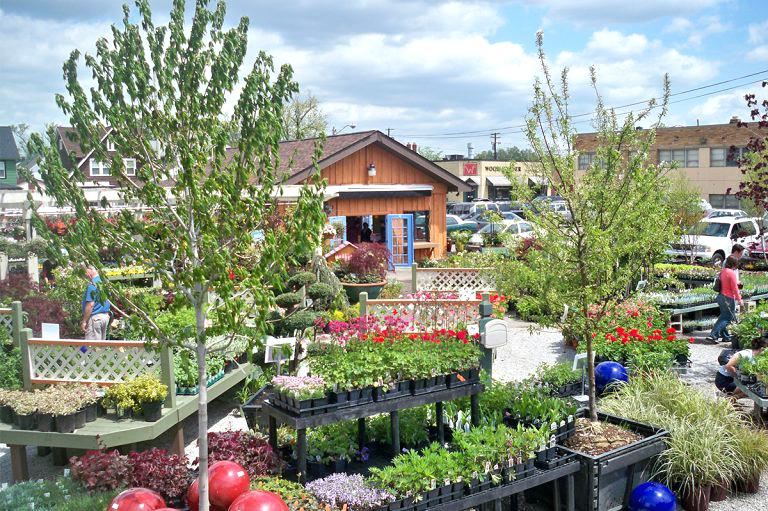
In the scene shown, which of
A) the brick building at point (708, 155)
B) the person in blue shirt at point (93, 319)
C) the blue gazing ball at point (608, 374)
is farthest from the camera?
the brick building at point (708, 155)

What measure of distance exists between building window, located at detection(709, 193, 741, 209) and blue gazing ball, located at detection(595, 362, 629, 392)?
1679 inches

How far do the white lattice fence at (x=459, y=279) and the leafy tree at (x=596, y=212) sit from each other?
939cm

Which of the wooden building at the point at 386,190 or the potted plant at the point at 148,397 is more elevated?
the wooden building at the point at 386,190

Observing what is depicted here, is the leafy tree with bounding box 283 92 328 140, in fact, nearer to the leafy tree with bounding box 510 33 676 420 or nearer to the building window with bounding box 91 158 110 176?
the building window with bounding box 91 158 110 176

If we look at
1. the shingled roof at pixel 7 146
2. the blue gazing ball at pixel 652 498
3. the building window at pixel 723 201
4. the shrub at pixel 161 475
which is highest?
the shingled roof at pixel 7 146

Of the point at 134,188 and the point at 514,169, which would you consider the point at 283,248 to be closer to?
the point at 134,188

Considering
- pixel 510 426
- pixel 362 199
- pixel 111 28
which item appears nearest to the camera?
pixel 111 28

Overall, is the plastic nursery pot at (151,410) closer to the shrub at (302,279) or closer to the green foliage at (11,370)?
the green foliage at (11,370)

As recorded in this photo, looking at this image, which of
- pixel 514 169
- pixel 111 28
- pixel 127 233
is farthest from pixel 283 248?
pixel 514 169

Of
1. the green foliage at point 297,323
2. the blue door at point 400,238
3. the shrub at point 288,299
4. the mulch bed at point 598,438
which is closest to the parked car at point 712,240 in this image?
the blue door at point 400,238

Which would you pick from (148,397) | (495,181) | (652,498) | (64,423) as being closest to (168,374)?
(148,397)

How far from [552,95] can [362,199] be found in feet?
48.3

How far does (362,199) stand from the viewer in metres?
21.4

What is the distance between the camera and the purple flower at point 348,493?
534 centimetres
